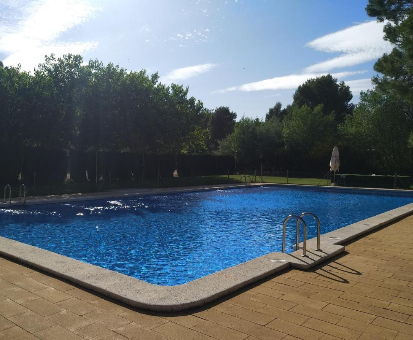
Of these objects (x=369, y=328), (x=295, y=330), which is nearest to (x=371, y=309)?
(x=369, y=328)

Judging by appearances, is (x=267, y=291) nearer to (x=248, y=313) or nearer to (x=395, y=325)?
(x=248, y=313)

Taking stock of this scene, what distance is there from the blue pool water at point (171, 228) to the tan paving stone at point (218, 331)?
297cm

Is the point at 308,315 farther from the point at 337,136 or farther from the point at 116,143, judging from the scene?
the point at 337,136

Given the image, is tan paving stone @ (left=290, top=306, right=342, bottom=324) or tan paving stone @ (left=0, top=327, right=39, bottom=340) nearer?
tan paving stone @ (left=0, top=327, right=39, bottom=340)

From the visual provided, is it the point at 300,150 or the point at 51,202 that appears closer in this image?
the point at 51,202

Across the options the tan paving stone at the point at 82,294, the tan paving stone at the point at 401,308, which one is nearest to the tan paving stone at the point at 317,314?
the tan paving stone at the point at 401,308

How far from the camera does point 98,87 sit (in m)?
23.7

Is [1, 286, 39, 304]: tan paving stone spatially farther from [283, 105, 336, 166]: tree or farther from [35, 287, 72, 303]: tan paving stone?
[283, 105, 336, 166]: tree

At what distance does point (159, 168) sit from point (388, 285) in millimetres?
23540

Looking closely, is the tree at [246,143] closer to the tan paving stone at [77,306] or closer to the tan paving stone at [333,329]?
the tan paving stone at [77,306]

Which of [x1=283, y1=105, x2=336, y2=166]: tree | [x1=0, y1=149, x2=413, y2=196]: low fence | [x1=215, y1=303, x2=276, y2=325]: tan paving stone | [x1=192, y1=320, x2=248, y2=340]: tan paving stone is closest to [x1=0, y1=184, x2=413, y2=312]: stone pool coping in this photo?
[x1=215, y1=303, x2=276, y2=325]: tan paving stone

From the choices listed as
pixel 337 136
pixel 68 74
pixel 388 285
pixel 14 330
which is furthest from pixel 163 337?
pixel 337 136

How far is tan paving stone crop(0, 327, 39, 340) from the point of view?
3312mm

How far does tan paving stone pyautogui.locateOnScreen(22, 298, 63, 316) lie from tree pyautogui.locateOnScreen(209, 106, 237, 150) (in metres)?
59.7
